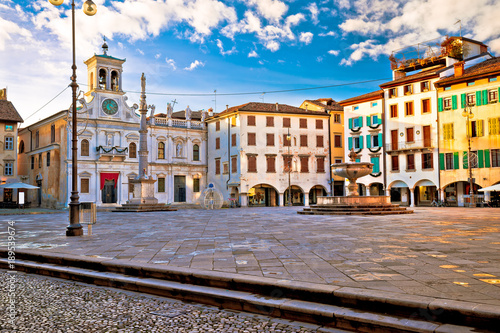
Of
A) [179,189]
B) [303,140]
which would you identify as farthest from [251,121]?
[179,189]

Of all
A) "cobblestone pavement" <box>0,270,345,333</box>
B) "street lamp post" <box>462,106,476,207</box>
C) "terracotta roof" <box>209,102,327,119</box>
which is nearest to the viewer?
"cobblestone pavement" <box>0,270,345,333</box>

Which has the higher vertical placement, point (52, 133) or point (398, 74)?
point (398, 74)

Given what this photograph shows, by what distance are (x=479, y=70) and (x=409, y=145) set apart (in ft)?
29.2

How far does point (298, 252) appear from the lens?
8336mm

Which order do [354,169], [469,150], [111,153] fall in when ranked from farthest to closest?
[111,153], [469,150], [354,169]

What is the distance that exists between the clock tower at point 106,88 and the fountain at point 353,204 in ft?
90.5

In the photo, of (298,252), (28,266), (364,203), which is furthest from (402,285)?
(364,203)

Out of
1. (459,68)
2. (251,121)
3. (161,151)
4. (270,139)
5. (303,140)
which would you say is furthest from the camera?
(303,140)

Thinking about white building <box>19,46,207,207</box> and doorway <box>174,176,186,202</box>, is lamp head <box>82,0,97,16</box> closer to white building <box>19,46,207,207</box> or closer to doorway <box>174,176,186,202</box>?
white building <box>19,46,207,207</box>

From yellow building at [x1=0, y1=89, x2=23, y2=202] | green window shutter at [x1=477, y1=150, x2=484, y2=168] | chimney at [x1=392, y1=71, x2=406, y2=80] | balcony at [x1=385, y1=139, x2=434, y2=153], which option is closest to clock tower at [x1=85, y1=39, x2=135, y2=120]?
yellow building at [x1=0, y1=89, x2=23, y2=202]

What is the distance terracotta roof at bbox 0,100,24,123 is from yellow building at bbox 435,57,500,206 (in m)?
41.8

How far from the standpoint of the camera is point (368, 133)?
45.9 m

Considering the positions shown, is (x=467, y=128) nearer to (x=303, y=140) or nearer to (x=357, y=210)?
(x=303, y=140)

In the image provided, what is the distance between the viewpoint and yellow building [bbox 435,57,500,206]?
3581 cm
